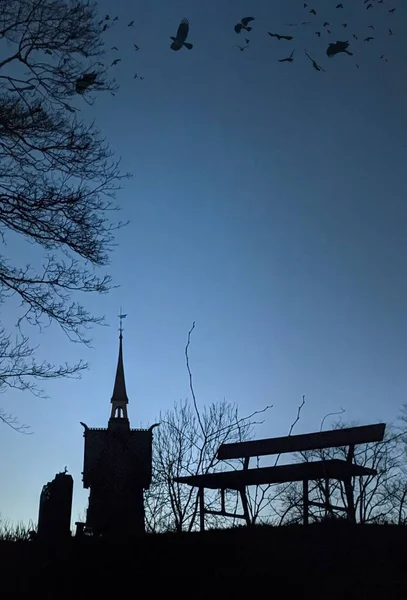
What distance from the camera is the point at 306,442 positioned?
9.75 metres

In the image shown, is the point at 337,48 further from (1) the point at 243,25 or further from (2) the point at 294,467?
(2) the point at 294,467

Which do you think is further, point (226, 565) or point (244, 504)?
point (244, 504)

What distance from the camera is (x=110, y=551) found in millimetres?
7477

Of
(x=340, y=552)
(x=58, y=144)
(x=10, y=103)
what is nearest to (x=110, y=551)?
(x=340, y=552)

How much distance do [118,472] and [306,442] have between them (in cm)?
2541

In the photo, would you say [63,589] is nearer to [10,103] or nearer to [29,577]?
[29,577]

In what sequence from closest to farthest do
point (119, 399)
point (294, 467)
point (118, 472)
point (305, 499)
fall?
point (305, 499) → point (294, 467) → point (118, 472) → point (119, 399)

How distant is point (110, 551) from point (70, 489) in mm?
1787

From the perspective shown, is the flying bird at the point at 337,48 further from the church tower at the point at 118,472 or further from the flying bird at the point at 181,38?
the church tower at the point at 118,472

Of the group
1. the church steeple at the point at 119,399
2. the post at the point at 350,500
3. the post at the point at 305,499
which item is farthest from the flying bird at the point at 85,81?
the church steeple at the point at 119,399

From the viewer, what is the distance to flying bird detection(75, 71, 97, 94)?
324 inches

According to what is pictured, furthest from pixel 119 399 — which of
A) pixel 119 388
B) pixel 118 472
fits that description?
pixel 118 472

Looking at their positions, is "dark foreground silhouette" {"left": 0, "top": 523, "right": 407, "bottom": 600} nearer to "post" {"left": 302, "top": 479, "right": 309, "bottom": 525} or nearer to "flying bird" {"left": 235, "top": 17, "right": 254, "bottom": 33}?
"post" {"left": 302, "top": 479, "right": 309, "bottom": 525}

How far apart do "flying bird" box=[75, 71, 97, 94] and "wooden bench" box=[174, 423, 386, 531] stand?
191 inches
